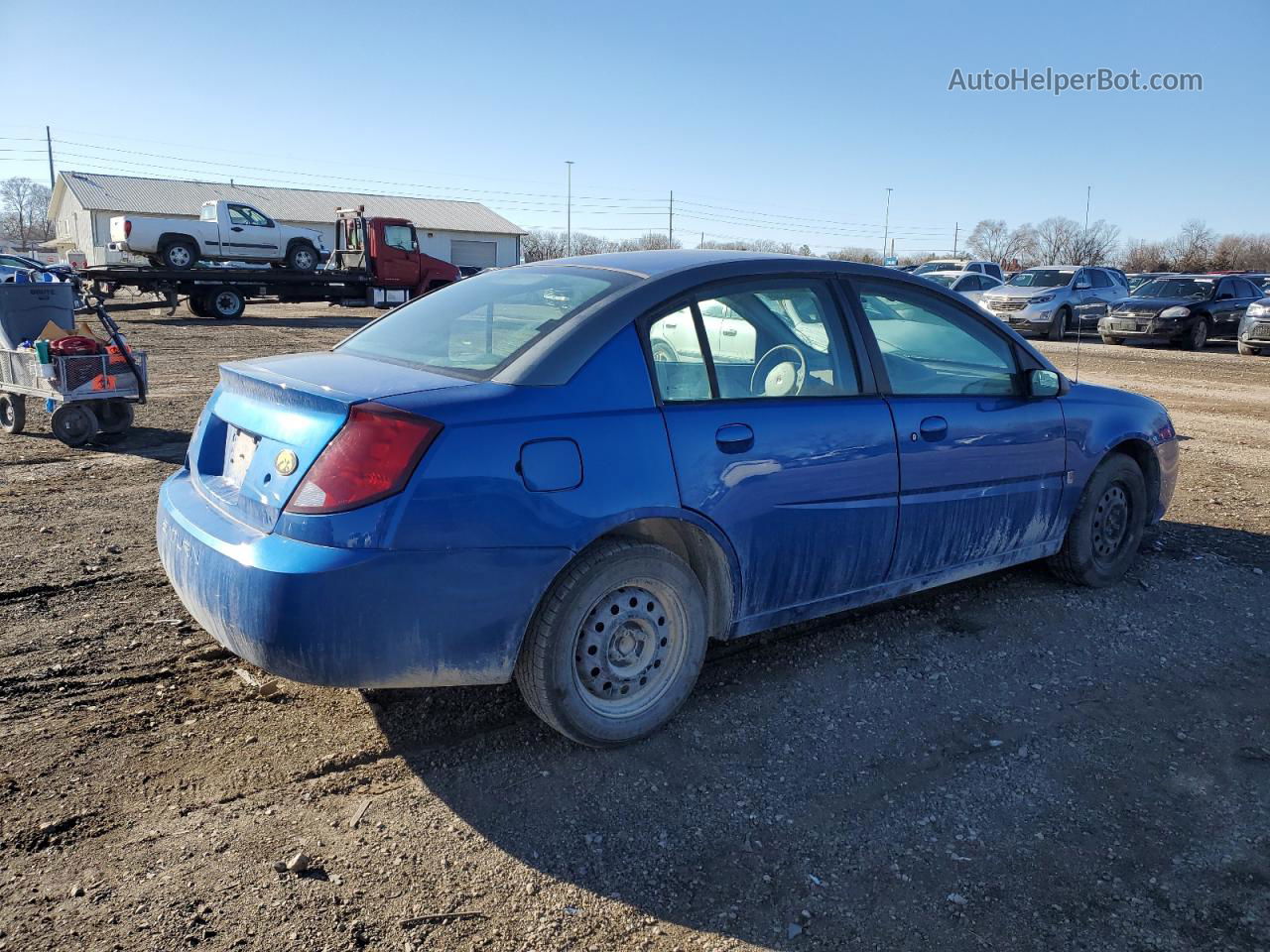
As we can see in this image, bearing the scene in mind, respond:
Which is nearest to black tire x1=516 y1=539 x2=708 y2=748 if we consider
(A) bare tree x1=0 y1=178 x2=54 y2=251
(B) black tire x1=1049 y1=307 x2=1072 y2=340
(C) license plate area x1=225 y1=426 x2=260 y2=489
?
(C) license plate area x1=225 y1=426 x2=260 y2=489

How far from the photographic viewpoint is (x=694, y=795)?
301 centimetres

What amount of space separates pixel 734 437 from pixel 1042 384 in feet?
6.31

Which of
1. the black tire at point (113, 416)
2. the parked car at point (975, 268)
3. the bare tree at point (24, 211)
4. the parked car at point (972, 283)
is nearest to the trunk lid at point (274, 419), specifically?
the black tire at point (113, 416)

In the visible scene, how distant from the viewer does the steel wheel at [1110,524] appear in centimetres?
491

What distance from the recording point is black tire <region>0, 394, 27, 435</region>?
334 inches

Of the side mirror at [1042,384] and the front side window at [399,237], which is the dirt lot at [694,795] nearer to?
the side mirror at [1042,384]

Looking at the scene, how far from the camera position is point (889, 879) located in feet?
8.67

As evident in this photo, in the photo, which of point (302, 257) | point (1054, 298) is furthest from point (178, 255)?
point (1054, 298)

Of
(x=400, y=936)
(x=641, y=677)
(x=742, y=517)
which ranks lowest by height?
(x=400, y=936)

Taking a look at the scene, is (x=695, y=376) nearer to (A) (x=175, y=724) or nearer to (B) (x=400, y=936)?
(B) (x=400, y=936)

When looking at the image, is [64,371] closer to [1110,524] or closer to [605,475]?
[605,475]

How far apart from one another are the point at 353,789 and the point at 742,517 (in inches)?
60.8

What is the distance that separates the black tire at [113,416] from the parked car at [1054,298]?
19.7 m

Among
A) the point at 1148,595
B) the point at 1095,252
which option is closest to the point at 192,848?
the point at 1148,595
